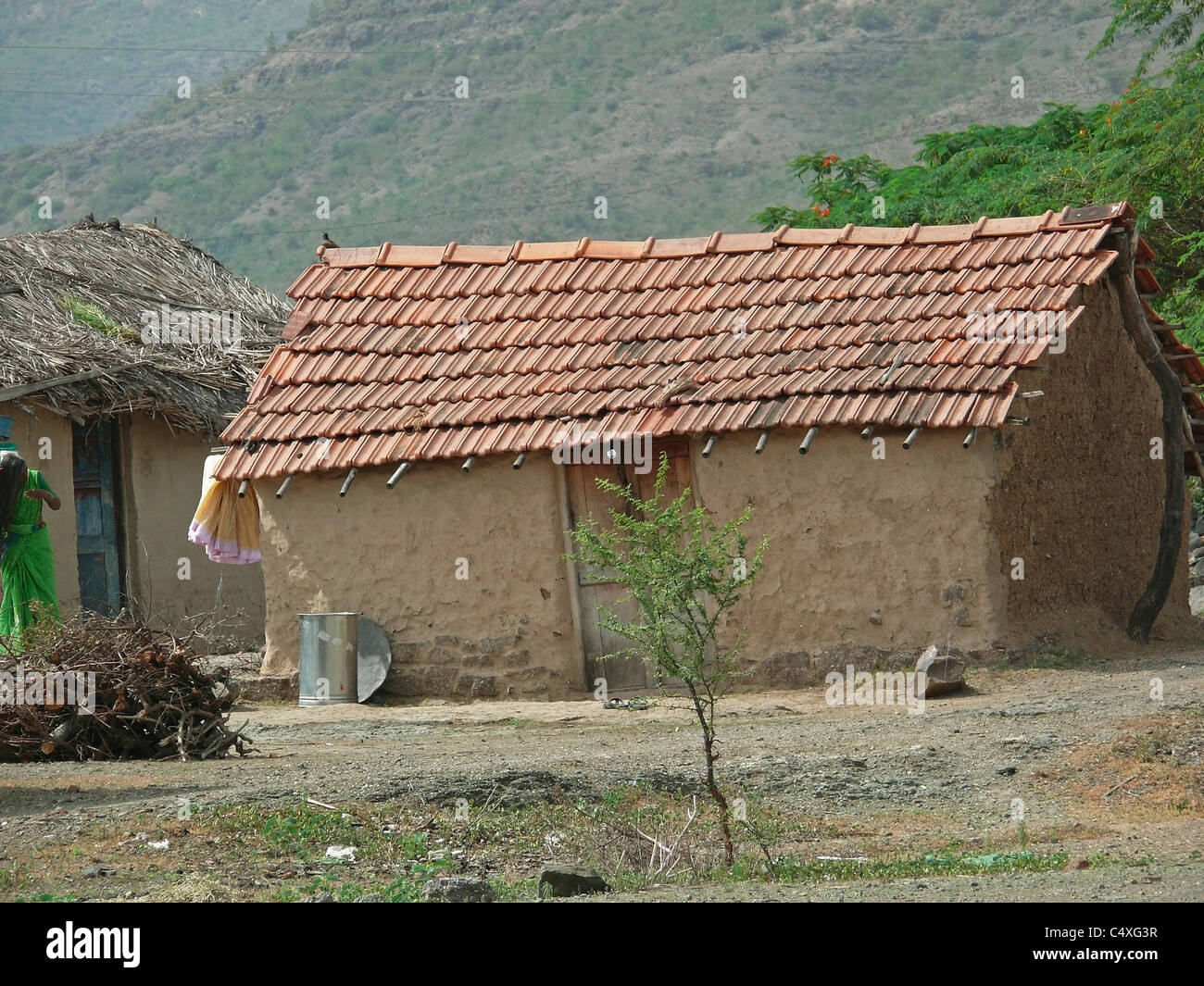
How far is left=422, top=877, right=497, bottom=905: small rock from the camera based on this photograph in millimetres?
6156

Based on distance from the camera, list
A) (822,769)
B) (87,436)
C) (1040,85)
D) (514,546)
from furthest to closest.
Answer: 1. (1040,85)
2. (87,436)
3. (514,546)
4. (822,769)

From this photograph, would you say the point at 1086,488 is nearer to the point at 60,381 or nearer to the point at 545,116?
the point at 60,381

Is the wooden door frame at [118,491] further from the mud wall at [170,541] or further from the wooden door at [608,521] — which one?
the wooden door at [608,521]

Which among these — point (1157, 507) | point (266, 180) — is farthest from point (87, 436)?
point (266, 180)

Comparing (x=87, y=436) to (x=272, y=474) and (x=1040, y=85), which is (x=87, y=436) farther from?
(x=1040, y=85)

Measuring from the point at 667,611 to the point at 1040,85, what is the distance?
56.1 m

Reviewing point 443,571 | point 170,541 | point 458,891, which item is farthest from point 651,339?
point 458,891

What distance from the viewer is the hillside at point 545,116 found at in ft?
190

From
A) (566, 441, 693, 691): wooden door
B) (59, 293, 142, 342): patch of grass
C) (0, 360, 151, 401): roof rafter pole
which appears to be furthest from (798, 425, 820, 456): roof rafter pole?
(59, 293, 142, 342): patch of grass

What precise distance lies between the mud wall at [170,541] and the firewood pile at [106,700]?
5.44m

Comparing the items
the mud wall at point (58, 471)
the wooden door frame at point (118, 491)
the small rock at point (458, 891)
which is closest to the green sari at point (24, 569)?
the mud wall at point (58, 471)

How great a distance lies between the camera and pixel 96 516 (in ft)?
49.6

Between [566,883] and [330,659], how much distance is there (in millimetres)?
6582

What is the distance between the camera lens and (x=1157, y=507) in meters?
14.3
